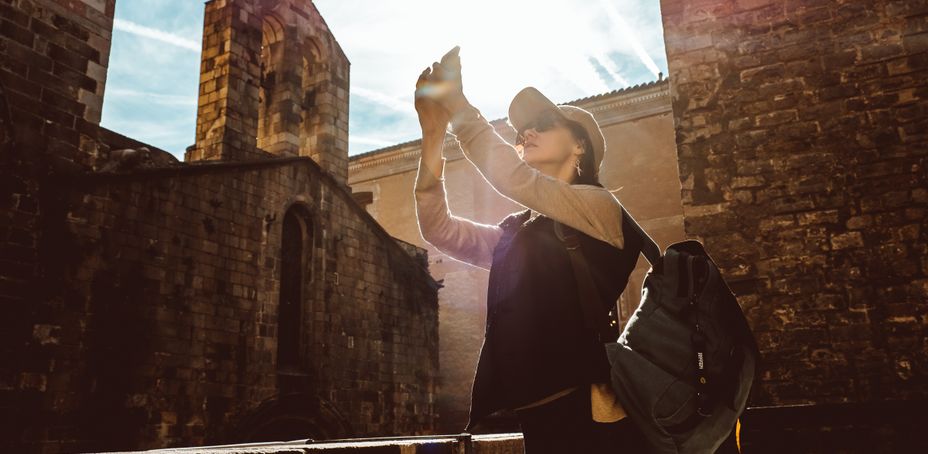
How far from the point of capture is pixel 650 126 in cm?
1867

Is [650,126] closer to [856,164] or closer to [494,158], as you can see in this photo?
[856,164]

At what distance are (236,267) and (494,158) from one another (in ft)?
34.8

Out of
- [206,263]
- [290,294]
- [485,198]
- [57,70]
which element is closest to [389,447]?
[57,70]

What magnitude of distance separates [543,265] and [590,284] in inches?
5.2

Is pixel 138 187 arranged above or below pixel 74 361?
above

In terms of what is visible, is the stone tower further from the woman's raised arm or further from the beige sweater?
the beige sweater

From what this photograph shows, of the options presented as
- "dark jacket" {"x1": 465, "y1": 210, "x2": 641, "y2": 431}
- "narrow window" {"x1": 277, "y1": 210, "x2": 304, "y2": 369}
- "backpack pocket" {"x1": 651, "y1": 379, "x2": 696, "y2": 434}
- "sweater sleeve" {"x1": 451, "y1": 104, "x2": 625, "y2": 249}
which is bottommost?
"backpack pocket" {"x1": 651, "y1": 379, "x2": 696, "y2": 434}

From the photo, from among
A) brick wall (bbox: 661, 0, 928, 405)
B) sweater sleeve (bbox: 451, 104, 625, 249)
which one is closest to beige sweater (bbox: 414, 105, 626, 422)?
sweater sleeve (bbox: 451, 104, 625, 249)

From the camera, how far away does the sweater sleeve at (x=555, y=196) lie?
1.59m

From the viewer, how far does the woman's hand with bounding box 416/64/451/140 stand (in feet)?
5.65

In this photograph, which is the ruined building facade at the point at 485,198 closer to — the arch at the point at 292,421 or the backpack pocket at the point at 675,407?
the arch at the point at 292,421

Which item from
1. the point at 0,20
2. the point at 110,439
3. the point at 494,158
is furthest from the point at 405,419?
A: the point at 494,158

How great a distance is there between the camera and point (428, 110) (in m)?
1.75

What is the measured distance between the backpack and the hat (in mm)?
398
